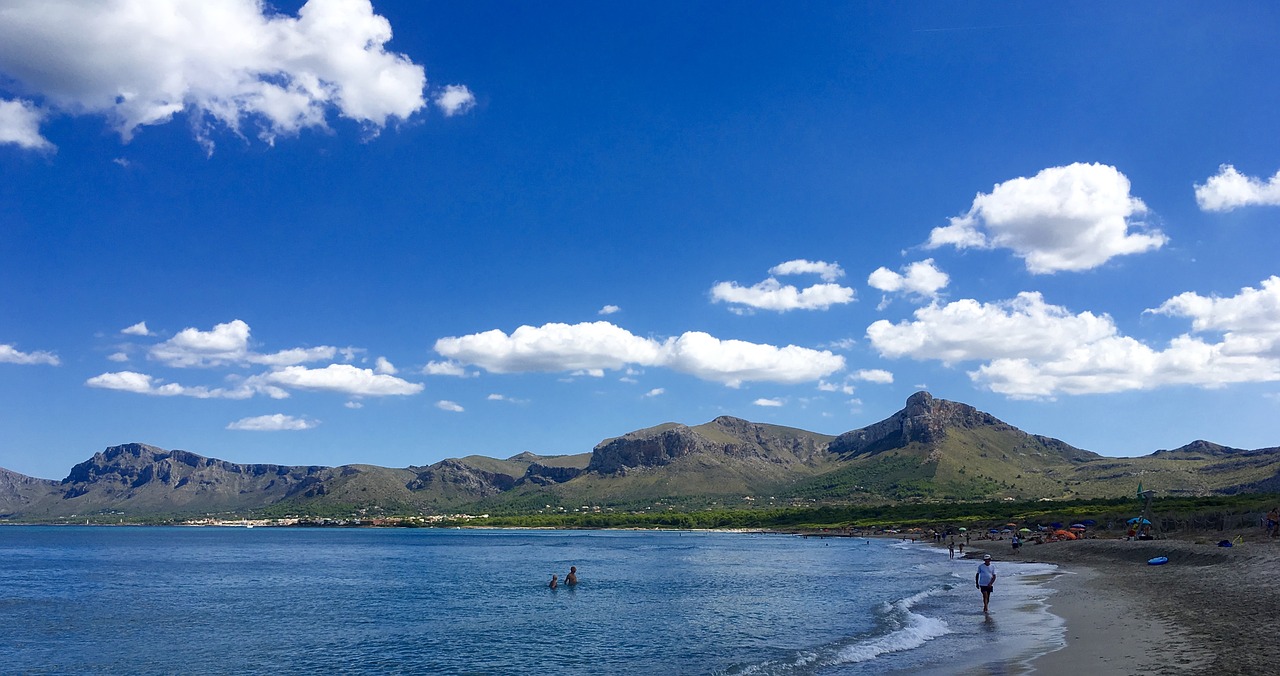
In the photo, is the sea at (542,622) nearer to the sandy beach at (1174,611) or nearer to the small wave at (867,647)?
the small wave at (867,647)

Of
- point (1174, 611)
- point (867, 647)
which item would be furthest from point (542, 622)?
point (1174, 611)

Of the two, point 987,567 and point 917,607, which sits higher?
point 987,567

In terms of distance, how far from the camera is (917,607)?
46000 mm

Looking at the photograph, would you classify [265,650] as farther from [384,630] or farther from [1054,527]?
[1054,527]

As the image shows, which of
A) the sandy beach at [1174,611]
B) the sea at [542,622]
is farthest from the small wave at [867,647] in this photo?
the sandy beach at [1174,611]

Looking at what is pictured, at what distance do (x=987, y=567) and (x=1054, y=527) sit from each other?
309 ft

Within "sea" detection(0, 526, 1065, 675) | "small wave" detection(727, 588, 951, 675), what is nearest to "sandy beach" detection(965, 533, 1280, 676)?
"sea" detection(0, 526, 1065, 675)

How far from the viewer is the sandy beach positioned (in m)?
22.4

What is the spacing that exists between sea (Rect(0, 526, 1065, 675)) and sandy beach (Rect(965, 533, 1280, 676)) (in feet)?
5.63

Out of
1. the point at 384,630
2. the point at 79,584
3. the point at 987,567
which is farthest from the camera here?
the point at 79,584

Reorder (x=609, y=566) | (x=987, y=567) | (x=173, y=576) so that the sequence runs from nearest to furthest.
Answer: (x=987, y=567) → (x=173, y=576) → (x=609, y=566)

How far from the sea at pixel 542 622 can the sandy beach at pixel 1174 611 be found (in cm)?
171

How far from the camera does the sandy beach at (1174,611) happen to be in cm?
2242

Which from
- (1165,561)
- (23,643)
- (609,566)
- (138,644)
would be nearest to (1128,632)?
(1165,561)
